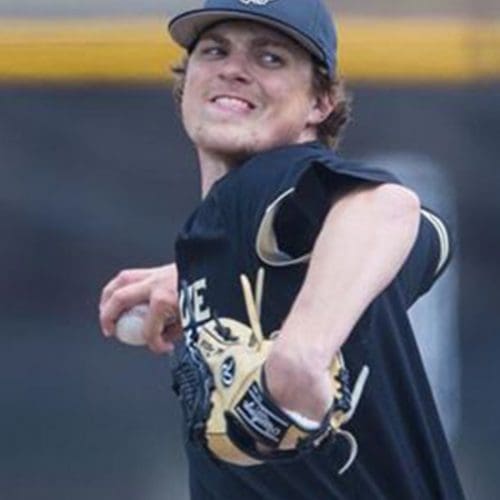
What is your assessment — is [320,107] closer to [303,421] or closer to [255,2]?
[255,2]

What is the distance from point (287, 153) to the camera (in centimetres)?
249

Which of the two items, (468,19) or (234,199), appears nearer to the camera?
(234,199)

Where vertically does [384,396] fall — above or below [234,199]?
below

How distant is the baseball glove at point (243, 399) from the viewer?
2242 millimetres

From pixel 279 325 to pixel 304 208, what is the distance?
17cm

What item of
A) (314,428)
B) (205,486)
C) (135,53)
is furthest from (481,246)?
(314,428)

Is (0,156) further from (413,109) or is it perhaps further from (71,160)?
(413,109)

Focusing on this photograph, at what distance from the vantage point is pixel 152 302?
9.57ft

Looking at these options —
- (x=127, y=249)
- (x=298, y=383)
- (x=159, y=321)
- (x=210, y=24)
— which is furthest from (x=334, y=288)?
(x=127, y=249)

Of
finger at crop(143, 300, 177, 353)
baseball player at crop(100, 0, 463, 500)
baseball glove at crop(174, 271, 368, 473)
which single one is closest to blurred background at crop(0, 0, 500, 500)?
finger at crop(143, 300, 177, 353)

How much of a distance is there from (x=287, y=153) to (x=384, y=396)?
0.32 m

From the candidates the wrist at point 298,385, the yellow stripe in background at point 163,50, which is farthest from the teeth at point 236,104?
the yellow stripe in background at point 163,50

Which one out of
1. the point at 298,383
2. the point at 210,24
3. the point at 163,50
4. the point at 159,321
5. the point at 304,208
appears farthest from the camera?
the point at 163,50

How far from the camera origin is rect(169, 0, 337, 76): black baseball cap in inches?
98.7
